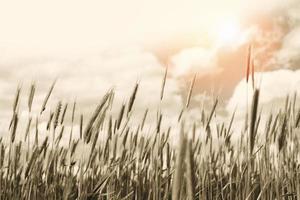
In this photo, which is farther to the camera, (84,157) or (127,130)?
(127,130)

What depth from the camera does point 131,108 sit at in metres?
2.09

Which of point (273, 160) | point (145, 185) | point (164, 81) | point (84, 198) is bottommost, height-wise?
point (84, 198)

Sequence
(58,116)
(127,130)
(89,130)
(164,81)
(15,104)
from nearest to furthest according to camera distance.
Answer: (89,130) < (164,81) < (15,104) < (58,116) < (127,130)

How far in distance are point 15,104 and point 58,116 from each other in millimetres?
239

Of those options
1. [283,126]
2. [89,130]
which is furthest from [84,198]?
[283,126]

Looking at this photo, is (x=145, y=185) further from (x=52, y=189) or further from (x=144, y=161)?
(x=52, y=189)

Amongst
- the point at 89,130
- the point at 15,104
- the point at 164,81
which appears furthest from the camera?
the point at 15,104

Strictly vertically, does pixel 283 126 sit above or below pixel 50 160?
above

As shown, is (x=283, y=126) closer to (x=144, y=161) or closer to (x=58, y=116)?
(x=144, y=161)

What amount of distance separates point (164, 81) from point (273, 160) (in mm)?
988

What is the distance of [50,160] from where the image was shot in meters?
2.20

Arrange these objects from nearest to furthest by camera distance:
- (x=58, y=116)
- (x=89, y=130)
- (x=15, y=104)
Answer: (x=89, y=130), (x=15, y=104), (x=58, y=116)

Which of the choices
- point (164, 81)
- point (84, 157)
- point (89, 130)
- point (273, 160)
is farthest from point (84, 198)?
point (273, 160)

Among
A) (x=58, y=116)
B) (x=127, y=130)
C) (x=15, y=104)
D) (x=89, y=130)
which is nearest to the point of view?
(x=89, y=130)
